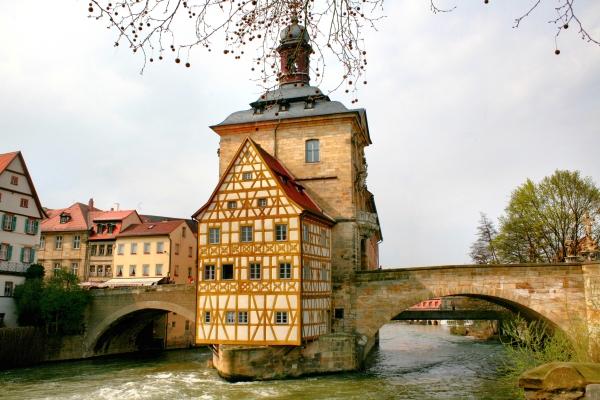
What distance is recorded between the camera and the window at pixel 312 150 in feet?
87.8

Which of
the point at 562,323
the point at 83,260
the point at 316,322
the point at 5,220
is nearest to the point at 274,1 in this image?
the point at 316,322

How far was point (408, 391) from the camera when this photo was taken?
18.8 meters

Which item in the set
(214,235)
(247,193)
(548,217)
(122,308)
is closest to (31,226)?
(122,308)

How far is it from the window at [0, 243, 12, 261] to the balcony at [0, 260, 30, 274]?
246mm

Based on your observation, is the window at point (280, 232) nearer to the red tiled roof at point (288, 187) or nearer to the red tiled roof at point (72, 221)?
the red tiled roof at point (288, 187)

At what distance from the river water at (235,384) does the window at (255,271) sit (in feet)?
13.8

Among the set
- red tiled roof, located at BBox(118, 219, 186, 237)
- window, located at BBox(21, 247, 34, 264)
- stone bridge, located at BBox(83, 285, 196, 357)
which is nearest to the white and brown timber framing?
stone bridge, located at BBox(83, 285, 196, 357)

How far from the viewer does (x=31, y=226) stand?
101 ft

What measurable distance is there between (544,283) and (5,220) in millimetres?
27722

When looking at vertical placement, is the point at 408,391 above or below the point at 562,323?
below

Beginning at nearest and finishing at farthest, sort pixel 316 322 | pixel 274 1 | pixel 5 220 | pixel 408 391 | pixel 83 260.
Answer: pixel 274 1
pixel 408 391
pixel 316 322
pixel 5 220
pixel 83 260

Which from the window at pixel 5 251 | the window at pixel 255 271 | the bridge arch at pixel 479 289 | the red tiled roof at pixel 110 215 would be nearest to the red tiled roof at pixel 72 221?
the red tiled roof at pixel 110 215

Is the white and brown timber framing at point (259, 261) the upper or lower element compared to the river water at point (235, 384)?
upper

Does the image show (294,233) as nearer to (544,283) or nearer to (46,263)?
(544,283)
